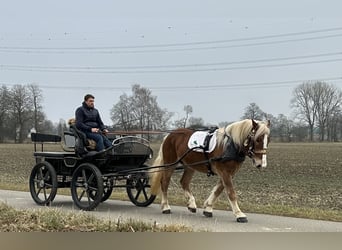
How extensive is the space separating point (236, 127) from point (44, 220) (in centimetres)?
422

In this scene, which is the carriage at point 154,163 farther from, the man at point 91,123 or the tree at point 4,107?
the tree at point 4,107

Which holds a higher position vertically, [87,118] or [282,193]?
[87,118]

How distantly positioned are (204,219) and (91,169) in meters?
2.72

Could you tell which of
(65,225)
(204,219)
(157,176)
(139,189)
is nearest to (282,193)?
(139,189)

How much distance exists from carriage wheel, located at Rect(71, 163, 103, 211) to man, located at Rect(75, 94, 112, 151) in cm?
54

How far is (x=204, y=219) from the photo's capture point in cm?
902

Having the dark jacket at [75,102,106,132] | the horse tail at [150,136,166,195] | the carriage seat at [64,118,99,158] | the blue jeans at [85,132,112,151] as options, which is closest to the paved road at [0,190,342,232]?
the horse tail at [150,136,166,195]

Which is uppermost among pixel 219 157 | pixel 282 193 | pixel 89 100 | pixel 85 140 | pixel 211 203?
pixel 89 100

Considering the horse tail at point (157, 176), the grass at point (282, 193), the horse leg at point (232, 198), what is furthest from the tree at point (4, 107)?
the horse leg at point (232, 198)

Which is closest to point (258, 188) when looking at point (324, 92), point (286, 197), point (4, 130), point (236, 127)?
point (286, 197)

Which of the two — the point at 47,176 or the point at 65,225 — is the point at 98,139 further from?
the point at 65,225

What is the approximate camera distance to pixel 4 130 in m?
101

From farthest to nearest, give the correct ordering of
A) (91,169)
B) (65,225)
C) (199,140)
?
1. (91,169)
2. (199,140)
3. (65,225)

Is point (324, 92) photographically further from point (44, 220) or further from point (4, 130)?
point (44, 220)
